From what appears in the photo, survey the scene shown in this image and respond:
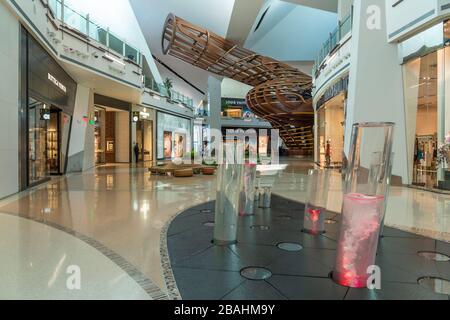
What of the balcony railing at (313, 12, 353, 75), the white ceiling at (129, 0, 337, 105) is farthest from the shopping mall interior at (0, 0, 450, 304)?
the white ceiling at (129, 0, 337, 105)

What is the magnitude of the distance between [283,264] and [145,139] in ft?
80.1

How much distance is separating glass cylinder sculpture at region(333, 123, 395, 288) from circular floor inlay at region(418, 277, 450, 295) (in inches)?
20.2

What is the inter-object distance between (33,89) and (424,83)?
442 inches

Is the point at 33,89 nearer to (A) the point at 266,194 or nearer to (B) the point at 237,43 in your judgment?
(A) the point at 266,194

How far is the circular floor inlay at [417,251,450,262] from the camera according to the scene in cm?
354

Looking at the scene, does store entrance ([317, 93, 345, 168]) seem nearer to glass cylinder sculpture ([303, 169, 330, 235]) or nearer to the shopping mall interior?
the shopping mall interior

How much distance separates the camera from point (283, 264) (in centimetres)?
334

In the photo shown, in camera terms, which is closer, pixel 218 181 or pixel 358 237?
pixel 358 237

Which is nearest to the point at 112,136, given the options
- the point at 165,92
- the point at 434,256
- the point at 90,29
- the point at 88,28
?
the point at 165,92

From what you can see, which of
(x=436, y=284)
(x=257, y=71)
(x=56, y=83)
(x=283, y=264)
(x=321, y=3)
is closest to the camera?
(x=436, y=284)

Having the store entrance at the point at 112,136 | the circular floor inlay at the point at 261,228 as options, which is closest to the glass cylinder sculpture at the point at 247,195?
the circular floor inlay at the point at 261,228

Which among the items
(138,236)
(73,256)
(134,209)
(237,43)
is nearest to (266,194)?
(134,209)

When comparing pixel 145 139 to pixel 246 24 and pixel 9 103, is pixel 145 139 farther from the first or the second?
A: pixel 9 103

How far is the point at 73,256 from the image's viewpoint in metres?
3.56
